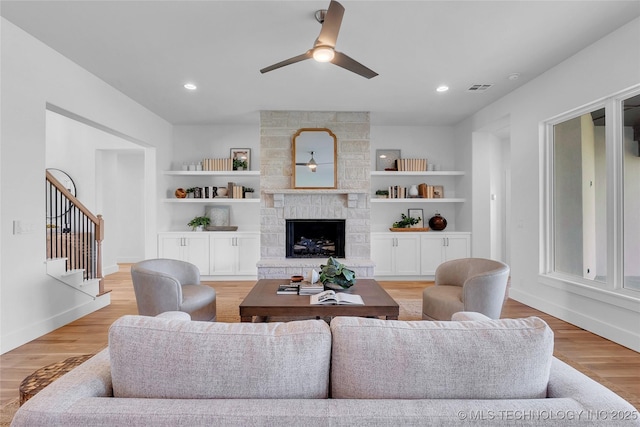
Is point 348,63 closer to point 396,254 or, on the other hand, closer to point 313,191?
point 313,191

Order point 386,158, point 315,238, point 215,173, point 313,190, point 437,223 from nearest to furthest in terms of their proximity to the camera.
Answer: point 313,190, point 315,238, point 215,173, point 437,223, point 386,158

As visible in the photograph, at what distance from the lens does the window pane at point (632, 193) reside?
2.96 m

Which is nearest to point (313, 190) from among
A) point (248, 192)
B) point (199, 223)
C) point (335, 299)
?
point (248, 192)

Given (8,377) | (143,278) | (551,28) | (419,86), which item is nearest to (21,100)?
(143,278)

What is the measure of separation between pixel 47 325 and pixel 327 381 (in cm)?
350

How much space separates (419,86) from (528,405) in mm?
4016

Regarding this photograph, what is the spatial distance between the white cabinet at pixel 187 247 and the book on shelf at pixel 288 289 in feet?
9.32

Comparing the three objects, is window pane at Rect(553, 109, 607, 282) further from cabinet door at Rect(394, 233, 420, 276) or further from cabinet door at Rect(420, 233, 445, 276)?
cabinet door at Rect(394, 233, 420, 276)

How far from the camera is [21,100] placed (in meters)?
2.96

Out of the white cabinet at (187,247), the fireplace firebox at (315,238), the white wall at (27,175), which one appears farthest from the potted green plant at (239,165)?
the white wall at (27,175)

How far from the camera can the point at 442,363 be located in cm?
96

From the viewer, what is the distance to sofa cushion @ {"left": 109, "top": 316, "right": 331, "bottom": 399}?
3.13ft

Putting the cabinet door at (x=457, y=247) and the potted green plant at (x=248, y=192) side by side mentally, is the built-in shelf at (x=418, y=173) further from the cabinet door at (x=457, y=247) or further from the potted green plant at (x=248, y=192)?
the potted green plant at (x=248, y=192)

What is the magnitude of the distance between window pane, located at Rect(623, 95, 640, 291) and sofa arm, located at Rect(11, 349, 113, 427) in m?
3.86
